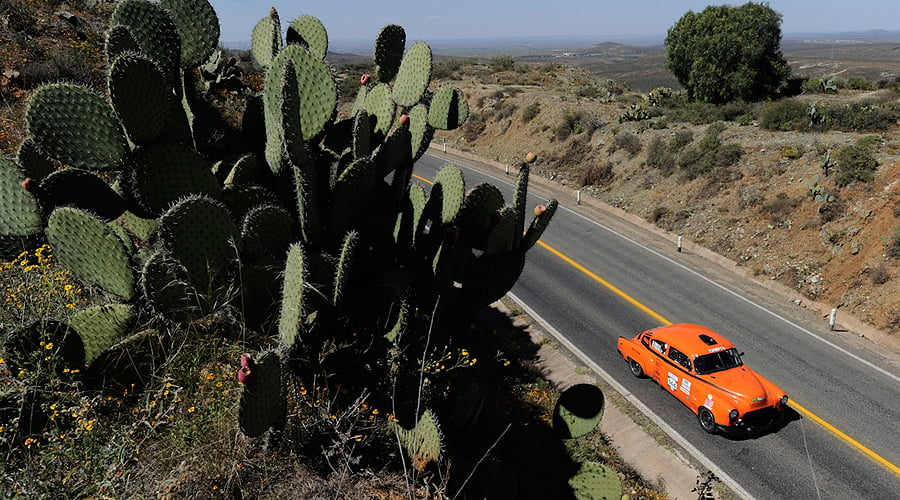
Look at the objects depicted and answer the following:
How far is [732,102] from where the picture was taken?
1123 inches

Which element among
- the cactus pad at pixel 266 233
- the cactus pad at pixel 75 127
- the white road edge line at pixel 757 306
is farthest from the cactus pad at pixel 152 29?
the white road edge line at pixel 757 306

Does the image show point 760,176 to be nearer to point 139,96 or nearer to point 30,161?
point 139,96

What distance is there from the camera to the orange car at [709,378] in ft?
30.3

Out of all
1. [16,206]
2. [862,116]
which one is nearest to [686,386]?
[16,206]

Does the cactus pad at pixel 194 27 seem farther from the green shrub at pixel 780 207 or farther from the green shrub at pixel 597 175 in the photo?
the green shrub at pixel 597 175

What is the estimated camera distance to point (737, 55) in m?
28.5

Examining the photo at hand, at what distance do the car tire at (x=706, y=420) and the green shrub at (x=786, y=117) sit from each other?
1830cm

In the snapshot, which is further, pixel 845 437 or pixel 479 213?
pixel 845 437

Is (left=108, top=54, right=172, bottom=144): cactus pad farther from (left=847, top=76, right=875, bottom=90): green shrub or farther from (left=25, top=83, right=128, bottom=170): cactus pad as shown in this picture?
(left=847, top=76, right=875, bottom=90): green shrub

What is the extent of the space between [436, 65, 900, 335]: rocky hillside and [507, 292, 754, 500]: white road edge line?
8032 mm

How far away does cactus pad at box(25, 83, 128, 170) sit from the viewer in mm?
4009

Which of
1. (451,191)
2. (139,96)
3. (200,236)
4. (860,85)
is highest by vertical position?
(139,96)

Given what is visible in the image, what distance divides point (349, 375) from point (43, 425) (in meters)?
2.46

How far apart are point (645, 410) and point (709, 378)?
133 centimetres
